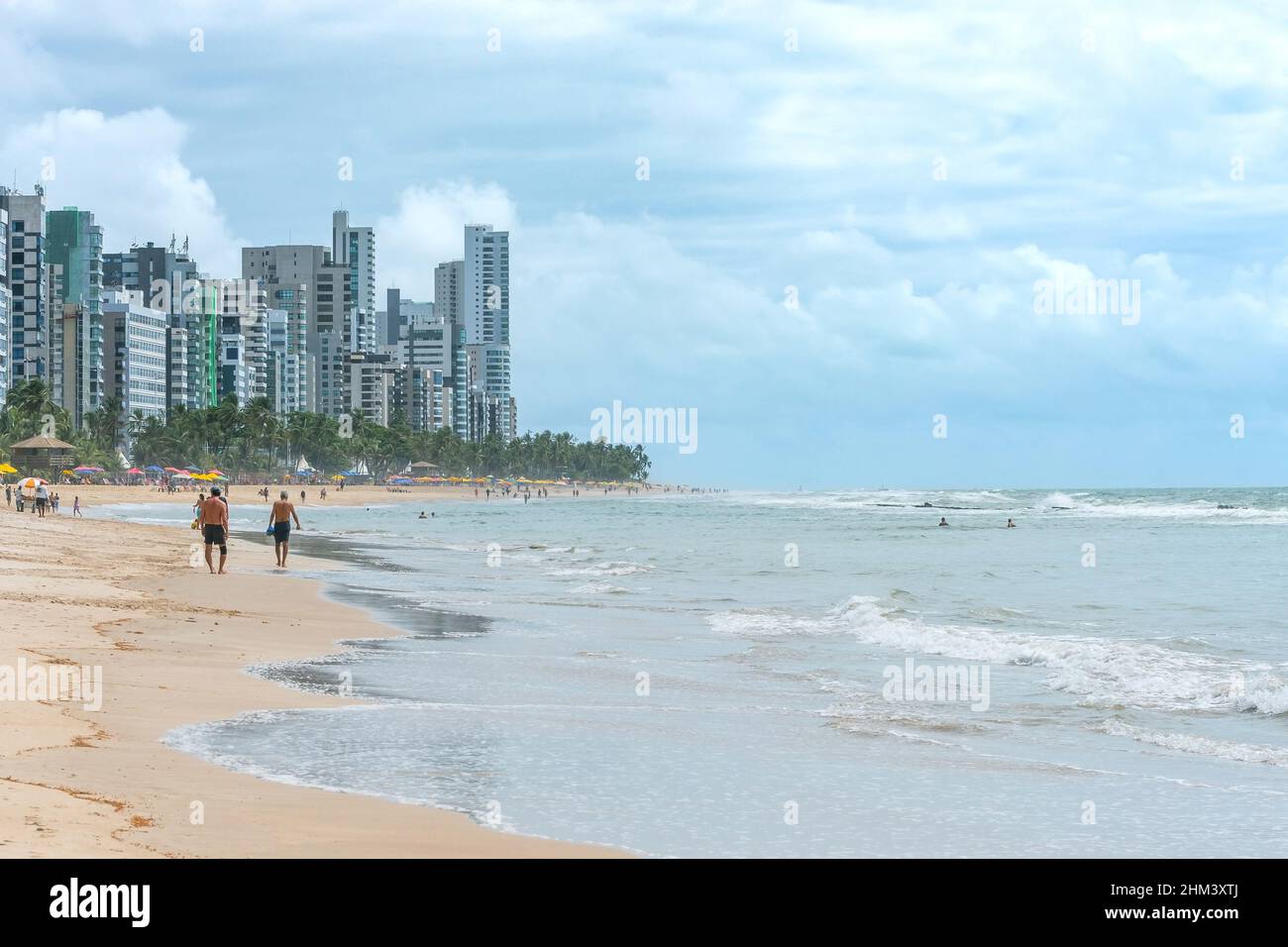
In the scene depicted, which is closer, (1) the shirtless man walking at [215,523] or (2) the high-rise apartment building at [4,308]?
(1) the shirtless man walking at [215,523]

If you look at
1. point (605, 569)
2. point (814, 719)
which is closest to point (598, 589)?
point (605, 569)

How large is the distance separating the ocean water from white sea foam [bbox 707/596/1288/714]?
0.07 m

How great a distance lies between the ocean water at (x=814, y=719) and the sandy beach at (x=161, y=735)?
49 cm

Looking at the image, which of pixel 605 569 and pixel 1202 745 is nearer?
pixel 1202 745

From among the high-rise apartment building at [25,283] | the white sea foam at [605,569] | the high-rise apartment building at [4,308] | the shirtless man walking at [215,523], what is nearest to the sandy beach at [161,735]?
the shirtless man walking at [215,523]

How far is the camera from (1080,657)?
18609mm

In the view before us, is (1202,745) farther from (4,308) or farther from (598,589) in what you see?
(4,308)

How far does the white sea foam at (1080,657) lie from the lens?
49.9 ft

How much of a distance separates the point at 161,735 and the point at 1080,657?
12712mm

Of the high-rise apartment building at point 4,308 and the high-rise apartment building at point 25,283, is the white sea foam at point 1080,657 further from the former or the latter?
the high-rise apartment building at point 25,283

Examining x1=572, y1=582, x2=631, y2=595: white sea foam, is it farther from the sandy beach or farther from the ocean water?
the sandy beach
